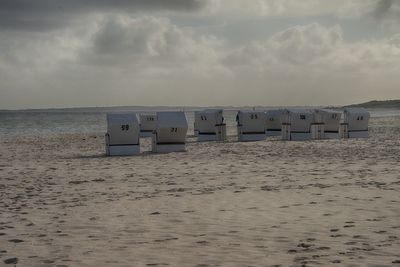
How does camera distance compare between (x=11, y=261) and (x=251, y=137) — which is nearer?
(x=11, y=261)

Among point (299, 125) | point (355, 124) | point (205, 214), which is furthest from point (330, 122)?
point (205, 214)

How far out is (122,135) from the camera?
20.3m

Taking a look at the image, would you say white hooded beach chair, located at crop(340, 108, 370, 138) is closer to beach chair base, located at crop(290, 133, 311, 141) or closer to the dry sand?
beach chair base, located at crop(290, 133, 311, 141)

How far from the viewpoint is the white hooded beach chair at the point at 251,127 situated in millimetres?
27578

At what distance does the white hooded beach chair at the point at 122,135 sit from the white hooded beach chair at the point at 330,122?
37.0 ft

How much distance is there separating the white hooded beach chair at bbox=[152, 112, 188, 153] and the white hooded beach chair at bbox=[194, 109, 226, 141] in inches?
283

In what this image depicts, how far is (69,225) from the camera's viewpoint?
7.82 meters

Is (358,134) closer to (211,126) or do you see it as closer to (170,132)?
(211,126)

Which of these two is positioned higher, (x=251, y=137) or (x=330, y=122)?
(x=330, y=122)

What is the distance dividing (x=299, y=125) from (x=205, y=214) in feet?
64.5

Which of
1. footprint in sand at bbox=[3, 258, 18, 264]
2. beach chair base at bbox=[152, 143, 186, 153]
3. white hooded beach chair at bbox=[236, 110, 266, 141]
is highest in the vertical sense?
white hooded beach chair at bbox=[236, 110, 266, 141]

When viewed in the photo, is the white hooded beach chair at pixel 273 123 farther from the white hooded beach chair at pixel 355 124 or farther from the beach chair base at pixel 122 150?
the beach chair base at pixel 122 150

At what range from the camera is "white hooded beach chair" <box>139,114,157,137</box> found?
111ft

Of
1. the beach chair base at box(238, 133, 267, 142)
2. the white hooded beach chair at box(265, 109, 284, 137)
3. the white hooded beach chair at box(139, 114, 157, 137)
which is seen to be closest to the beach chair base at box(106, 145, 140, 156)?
the beach chair base at box(238, 133, 267, 142)
